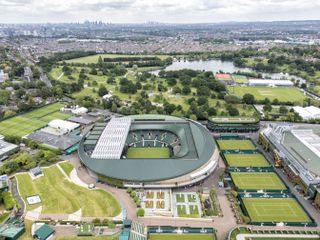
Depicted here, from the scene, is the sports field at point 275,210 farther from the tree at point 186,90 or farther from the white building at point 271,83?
the white building at point 271,83

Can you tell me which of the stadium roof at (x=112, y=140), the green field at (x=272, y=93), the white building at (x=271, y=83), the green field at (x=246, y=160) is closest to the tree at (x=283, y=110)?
the green field at (x=272, y=93)

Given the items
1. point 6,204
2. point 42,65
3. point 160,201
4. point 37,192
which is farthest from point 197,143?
point 42,65

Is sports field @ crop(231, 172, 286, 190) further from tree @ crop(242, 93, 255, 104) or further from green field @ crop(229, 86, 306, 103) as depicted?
green field @ crop(229, 86, 306, 103)

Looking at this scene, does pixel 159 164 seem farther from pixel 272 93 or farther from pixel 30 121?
pixel 272 93

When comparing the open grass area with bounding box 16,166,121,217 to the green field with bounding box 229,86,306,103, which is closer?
the open grass area with bounding box 16,166,121,217

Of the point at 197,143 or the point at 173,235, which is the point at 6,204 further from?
the point at 197,143

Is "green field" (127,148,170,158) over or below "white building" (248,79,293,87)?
below

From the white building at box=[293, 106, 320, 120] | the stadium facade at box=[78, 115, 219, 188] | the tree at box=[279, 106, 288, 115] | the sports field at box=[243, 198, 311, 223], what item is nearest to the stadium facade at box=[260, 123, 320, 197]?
the sports field at box=[243, 198, 311, 223]

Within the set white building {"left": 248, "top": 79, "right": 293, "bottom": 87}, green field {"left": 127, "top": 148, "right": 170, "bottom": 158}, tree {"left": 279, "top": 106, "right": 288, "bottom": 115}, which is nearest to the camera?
green field {"left": 127, "top": 148, "right": 170, "bottom": 158}
